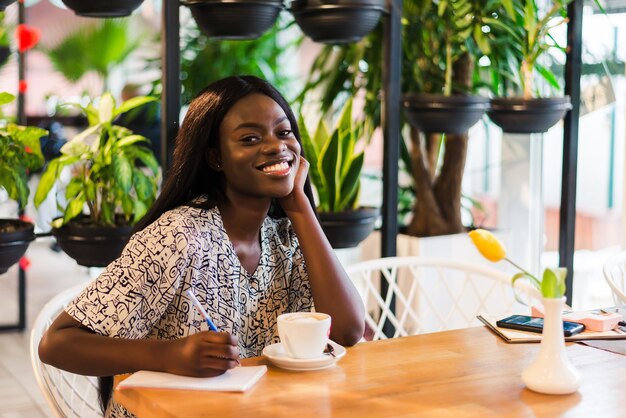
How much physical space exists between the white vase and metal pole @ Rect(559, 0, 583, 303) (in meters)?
1.87

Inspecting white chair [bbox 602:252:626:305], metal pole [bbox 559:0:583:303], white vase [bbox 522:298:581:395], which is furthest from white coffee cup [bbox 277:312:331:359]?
metal pole [bbox 559:0:583:303]

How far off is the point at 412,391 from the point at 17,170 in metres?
1.74

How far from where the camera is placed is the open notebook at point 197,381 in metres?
1.47

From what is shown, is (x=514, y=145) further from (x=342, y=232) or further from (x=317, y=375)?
(x=317, y=375)

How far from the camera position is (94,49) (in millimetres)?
6562

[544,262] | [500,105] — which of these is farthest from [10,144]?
[544,262]

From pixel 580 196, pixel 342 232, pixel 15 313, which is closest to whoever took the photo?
pixel 342 232

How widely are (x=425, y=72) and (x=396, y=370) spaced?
2.47m

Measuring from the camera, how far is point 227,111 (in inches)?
74.4

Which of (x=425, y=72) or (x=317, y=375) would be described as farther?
(x=425, y=72)

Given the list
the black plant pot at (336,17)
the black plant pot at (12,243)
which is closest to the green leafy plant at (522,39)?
the black plant pot at (336,17)

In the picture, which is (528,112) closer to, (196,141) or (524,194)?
(524,194)

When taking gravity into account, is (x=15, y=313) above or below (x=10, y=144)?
below

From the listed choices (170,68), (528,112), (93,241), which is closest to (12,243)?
(93,241)
